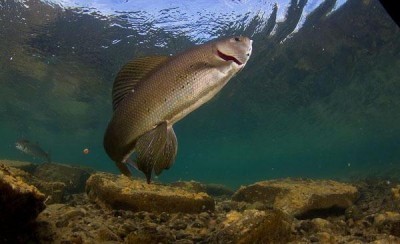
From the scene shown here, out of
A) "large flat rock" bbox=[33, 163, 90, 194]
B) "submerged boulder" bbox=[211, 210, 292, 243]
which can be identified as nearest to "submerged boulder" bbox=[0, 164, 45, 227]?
"submerged boulder" bbox=[211, 210, 292, 243]

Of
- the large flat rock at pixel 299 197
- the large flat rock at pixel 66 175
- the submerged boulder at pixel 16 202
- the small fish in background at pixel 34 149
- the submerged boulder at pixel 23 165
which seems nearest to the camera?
the submerged boulder at pixel 16 202

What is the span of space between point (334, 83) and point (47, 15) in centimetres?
2092

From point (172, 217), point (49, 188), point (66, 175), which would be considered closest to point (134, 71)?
point (172, 217)

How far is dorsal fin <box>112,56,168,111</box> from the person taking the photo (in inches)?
88.1

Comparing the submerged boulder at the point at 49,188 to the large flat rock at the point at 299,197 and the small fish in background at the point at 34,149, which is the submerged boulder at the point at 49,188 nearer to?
the large flat rock at the point at 299,197

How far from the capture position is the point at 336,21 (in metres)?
16.2

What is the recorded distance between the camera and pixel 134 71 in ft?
7.38

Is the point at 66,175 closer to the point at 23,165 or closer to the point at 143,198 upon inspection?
the point at 23,165

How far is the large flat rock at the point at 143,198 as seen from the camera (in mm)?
4855

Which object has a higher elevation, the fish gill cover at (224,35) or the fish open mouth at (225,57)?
the fish gill cover at (224,35)

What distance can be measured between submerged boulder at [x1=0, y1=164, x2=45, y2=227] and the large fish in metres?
1.30

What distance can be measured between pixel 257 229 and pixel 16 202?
2.50m

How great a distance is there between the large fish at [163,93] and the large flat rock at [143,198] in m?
2.81

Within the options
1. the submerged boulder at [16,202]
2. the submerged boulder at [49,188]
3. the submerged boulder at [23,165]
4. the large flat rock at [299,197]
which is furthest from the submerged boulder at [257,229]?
the submerged boulder at [23,165]
